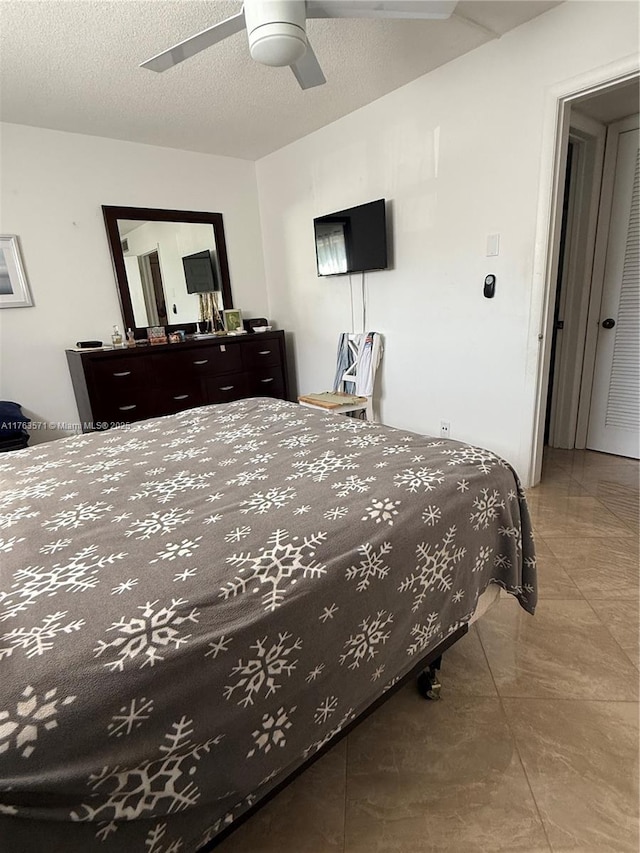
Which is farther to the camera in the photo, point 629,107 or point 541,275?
point 629,107

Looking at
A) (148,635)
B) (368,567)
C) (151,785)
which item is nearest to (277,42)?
(368,567)

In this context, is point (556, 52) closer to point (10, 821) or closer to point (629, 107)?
point (629, 107)

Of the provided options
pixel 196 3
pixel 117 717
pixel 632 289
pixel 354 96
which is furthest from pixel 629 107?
pixel 117 717

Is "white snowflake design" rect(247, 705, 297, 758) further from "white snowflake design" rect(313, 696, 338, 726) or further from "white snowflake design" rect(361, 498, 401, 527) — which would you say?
"white snowflake design" rect(361, 498, 401, 527)

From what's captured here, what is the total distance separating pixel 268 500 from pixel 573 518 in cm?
199

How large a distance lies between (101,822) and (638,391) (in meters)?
3.58

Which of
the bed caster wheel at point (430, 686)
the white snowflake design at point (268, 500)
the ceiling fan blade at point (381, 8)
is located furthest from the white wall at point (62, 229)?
Result: the bed caster wheel at point (430, 686)

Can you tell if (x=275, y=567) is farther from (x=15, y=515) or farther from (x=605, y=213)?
(x=605, y=213)

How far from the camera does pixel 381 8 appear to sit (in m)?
1.58

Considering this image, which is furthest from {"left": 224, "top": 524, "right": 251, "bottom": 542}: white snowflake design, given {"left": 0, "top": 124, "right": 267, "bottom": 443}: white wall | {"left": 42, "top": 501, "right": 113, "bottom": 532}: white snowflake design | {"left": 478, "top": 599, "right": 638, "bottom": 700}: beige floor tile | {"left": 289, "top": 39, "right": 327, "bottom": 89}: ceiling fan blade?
{"left": 0, "top": 124, "right": 267, "bottom": 443}: white wall

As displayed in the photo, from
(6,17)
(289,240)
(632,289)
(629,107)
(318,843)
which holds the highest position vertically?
(6,17)

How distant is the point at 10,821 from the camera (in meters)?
0.59

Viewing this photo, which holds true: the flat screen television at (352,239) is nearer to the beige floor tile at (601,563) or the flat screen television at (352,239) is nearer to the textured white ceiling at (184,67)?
the textured white ceiling at (184,67)

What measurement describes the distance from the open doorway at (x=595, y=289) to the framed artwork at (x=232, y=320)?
266 cm
